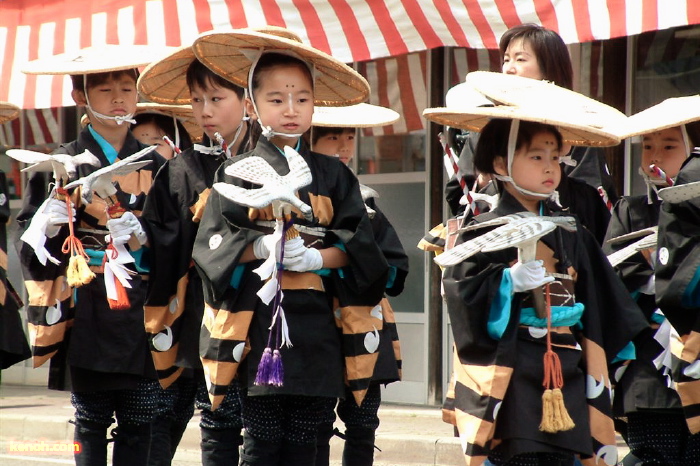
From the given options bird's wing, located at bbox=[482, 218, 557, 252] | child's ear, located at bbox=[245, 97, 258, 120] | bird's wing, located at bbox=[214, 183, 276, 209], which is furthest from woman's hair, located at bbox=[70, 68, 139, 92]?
bird's wing, located at bbox=[482, 218, 557, 252]

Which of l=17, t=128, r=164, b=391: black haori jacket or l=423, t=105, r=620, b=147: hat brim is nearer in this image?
l=423, t=105, r=620, b=147: hat brim

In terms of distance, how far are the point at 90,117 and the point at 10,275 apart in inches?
244

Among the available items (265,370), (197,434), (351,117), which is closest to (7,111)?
(351,117)

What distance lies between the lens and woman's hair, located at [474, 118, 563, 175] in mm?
4375

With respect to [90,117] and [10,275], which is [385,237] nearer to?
[90,117]

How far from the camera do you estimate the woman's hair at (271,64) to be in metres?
4.40

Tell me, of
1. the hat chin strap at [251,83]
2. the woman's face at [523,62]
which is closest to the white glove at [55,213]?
the hat chin strap at [251,83]

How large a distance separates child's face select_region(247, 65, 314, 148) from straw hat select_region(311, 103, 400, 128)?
1293 mm

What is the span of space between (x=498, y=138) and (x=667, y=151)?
3.16 ft

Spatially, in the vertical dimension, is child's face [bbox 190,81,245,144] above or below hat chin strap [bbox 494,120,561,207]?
above

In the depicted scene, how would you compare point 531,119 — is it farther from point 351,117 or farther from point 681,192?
point 351,117

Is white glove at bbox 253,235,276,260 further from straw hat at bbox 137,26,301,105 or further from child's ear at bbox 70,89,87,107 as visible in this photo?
child's ear at bbox 70,89,87,107

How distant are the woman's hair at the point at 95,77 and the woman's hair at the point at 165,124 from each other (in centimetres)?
92

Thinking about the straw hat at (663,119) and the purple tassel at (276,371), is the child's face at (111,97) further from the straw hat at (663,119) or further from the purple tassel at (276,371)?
the straw hat at (663,119)
